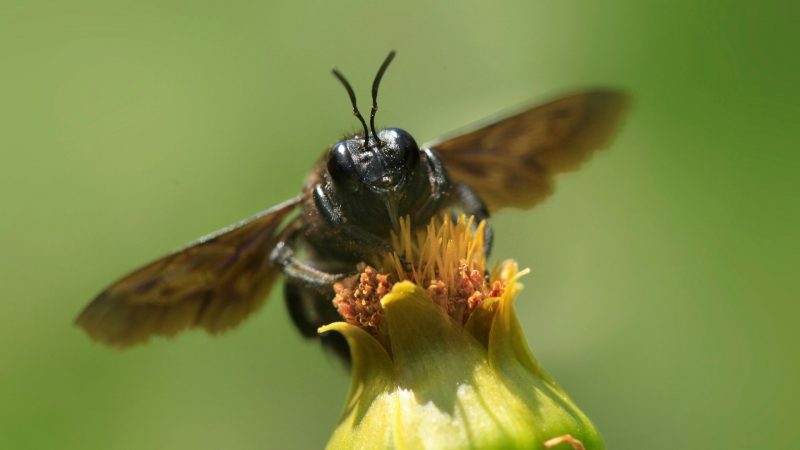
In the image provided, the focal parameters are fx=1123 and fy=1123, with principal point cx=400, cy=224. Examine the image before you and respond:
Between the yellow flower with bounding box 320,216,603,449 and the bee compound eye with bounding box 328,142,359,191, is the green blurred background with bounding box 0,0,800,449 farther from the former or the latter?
the bee compound eye with bounding box 328,142,359,191

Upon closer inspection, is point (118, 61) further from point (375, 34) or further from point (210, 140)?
point (375, 34)

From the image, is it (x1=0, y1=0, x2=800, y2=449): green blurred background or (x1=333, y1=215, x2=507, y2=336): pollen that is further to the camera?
(x1=0, y1=0, x2=800, y2=449): green blurred background

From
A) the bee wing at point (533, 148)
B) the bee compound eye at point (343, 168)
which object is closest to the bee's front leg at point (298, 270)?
the bee compound eye at point (343, 168)

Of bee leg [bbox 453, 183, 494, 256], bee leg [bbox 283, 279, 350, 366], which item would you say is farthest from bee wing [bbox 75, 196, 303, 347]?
bee leg [bbox 453, 183, 494, 256]

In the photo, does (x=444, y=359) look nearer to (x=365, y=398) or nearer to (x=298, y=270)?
(x=365, y=398)

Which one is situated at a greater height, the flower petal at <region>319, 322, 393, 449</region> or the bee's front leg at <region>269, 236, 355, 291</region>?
the bee's front leg at <region>269, 236, 355, 291</region>
